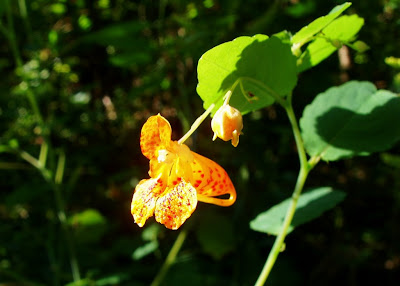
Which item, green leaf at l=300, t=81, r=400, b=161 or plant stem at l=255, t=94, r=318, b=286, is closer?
plant stem at l=255, t=94, r=318, b=286

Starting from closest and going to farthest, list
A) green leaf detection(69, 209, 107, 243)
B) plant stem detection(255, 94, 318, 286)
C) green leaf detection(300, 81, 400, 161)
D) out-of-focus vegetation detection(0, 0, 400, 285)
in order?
plant stem detection(255, 94, 318, 286) → green leaf detection(300, 81, 400, 161) → out-of-focus vegetation detection(0, 0, 400, 285) → green leaf detection(69, 209, 107, 243)

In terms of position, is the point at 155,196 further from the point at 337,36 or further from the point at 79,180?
the point at 79,180

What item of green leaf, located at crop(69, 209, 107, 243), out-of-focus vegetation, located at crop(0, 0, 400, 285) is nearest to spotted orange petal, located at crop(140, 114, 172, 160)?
out-of-focus vegetation, located at crop(0, 0, 400, 285)

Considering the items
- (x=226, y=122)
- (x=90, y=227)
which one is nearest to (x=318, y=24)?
(x=226, y=122)

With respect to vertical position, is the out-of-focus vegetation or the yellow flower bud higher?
the yellow flower bud

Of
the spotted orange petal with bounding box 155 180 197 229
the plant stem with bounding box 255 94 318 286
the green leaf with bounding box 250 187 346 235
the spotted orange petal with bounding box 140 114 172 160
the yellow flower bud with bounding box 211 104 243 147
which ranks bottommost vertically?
the green leaf with bounding box 250 187 346 235

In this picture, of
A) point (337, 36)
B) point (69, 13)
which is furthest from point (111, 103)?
point (337, 36)

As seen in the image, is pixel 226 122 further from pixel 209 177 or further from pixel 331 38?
pixel 331 38

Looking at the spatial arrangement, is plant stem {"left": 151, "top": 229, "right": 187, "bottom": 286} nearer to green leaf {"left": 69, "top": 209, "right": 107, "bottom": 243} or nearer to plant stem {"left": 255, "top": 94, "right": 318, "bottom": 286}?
green leaf {"left": 69, "top": 209, "right": 107, "bottom": 243}
